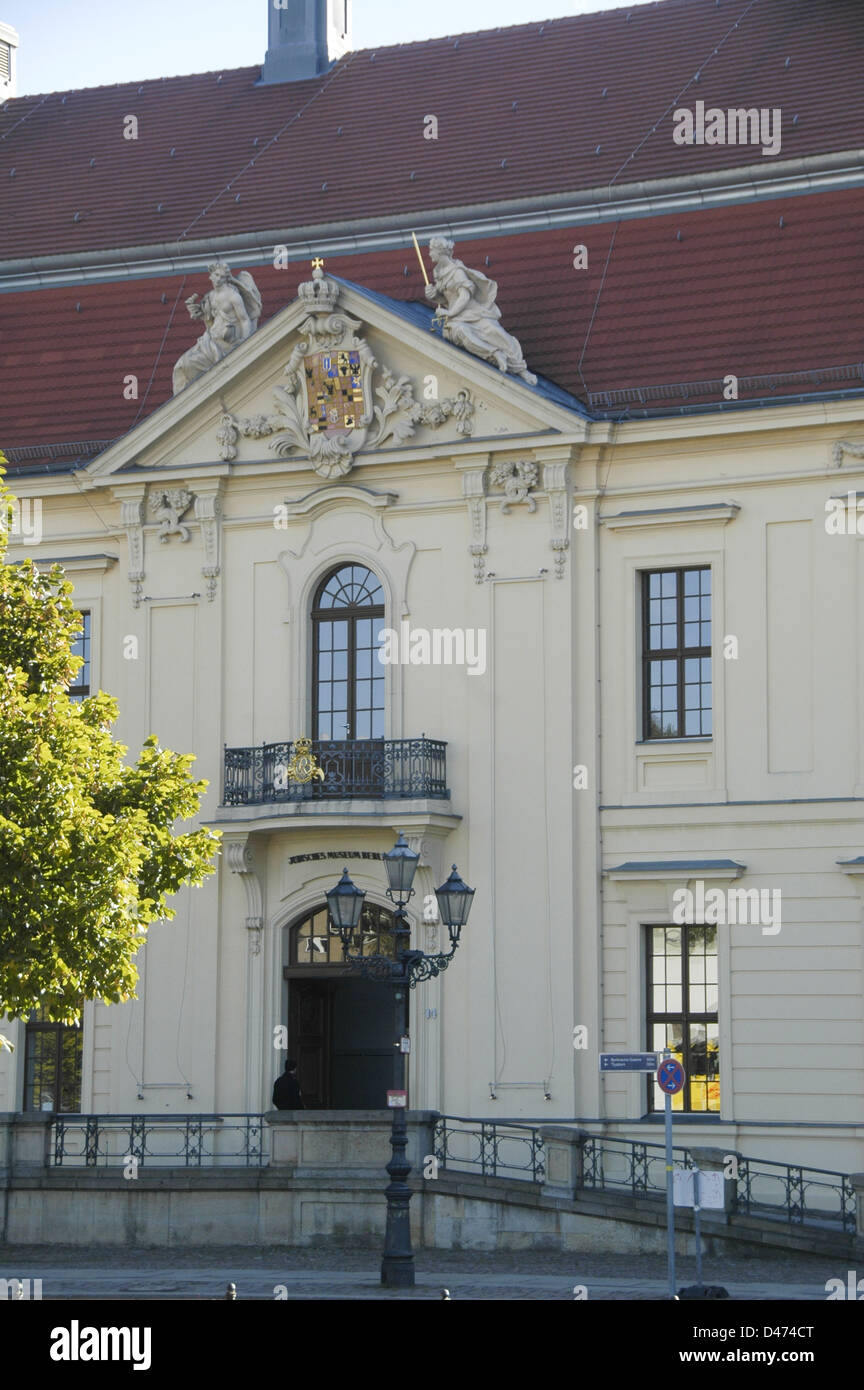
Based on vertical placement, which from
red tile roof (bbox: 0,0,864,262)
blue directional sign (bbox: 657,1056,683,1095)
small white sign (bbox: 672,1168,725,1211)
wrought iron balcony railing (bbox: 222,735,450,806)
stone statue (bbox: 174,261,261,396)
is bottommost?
small white sign (bbox: 672,1168,725,1211)

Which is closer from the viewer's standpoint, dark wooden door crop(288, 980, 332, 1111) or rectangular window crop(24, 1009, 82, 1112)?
dark wooden door crop(288, 980, 332, 1111)

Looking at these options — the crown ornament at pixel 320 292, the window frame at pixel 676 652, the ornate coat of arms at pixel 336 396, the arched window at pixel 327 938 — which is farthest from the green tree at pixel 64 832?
the crown ornament at pixel 320 292

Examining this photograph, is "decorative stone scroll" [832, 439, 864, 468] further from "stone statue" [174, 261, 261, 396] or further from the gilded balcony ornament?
"stone statue" [174, 261, 261, 396]

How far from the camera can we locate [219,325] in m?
31.2

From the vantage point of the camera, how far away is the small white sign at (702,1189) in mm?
19938

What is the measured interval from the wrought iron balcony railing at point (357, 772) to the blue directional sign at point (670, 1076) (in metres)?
7.54

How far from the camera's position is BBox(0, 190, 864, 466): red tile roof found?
94.1 feet

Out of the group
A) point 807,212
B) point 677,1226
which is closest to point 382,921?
point 677,1226

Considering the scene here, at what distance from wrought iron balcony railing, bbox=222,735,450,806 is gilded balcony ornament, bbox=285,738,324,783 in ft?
0.17

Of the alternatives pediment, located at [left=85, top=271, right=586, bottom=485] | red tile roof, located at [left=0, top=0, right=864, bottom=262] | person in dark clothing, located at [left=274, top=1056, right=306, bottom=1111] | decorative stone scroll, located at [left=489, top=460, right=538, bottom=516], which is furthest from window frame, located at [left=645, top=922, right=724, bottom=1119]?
red tile roof, located at [left=0, top=0, right=864, bottom=262]

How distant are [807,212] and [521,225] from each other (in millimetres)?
4155

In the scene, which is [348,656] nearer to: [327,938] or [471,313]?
[327,938]

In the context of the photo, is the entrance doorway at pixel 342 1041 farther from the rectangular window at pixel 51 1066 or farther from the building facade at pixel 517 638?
the rectangular window at pixel 51 1066
